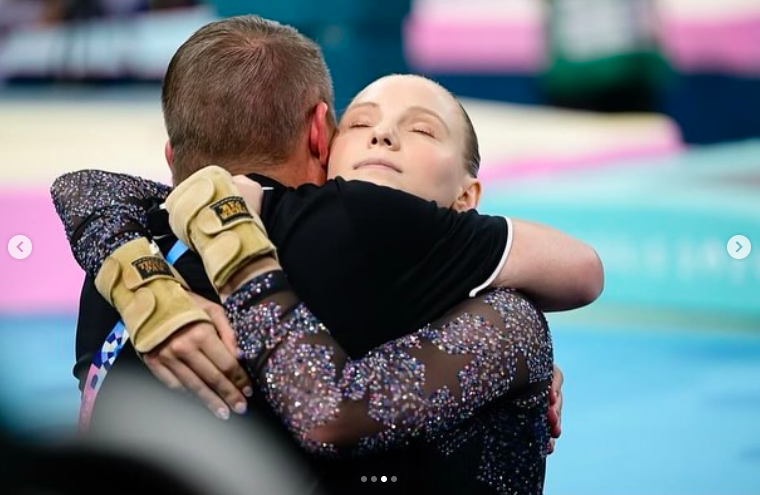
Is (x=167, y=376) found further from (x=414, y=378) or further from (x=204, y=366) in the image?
(x=414, y=378)

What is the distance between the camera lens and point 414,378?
143cm

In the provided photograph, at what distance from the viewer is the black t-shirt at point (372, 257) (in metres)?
1.45

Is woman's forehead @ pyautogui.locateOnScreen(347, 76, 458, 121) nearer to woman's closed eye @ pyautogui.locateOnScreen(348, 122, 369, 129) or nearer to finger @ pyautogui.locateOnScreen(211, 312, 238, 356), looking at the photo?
woman's closed eye @ pyautogui.locateOnScreen(348, 122, 369, 129)

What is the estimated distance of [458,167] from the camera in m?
1.79

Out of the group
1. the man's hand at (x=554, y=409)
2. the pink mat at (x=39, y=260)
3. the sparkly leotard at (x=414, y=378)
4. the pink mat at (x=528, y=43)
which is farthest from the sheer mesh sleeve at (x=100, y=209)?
the pink mat at (x=528, y=43)

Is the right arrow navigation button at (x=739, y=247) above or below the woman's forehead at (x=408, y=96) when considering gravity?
above

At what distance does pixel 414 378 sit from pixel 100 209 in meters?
0.51

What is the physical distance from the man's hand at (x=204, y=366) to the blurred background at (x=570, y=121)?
3141 mm

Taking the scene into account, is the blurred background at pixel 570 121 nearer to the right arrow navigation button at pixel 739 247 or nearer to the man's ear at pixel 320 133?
the right arrow navigation button at pixel 739 247

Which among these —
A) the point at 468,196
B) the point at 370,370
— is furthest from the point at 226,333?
the point at 468,196

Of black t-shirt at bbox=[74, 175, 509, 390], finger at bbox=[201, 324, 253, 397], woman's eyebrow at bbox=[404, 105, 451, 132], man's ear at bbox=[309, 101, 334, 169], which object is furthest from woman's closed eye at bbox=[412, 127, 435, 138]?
finger at bbox=[201, 324, 253, 397]

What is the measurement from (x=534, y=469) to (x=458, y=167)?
46 cm

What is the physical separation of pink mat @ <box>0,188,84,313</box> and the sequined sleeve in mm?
3608

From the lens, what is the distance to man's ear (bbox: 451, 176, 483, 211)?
1825 mm
